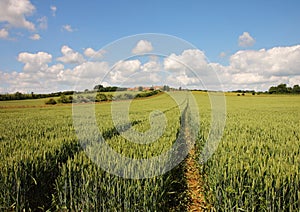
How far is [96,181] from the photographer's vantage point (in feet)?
12.9

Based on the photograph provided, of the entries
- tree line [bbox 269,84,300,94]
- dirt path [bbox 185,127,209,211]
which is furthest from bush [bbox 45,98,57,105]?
tree line [bbox 269,84,300,94]

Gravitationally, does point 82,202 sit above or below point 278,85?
below

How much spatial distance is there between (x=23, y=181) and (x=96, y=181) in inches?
55.1

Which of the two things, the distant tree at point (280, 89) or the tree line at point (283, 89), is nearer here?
the tree line at point (283, 89)

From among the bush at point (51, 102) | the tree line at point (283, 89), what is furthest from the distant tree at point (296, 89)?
the bush at point (51, 102)

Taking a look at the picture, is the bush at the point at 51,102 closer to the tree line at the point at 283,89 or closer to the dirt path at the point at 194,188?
the dirt path at the point at 194,188

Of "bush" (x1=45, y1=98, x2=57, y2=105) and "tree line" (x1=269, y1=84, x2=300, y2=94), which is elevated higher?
"tree line" (x1=269, y1=84, x2=300, y2=94)

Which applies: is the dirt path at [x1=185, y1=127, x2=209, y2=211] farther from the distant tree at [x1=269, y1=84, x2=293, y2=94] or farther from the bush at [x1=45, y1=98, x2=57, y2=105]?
the distant tree at [x1=269, y1=84, x2=293, y2=94]

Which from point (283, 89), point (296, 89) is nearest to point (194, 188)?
point (296, 89)

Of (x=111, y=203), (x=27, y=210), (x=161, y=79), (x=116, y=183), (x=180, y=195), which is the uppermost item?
(x=161, y=79)

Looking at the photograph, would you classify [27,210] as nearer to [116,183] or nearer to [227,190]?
[116,183]

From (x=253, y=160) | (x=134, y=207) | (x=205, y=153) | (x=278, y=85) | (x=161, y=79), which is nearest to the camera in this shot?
(x=134, y=207)

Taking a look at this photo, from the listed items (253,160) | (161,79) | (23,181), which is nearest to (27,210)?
(23,181)

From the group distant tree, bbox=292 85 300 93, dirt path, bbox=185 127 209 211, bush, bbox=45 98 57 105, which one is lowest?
dirt path, bbox=185 127 209 211
